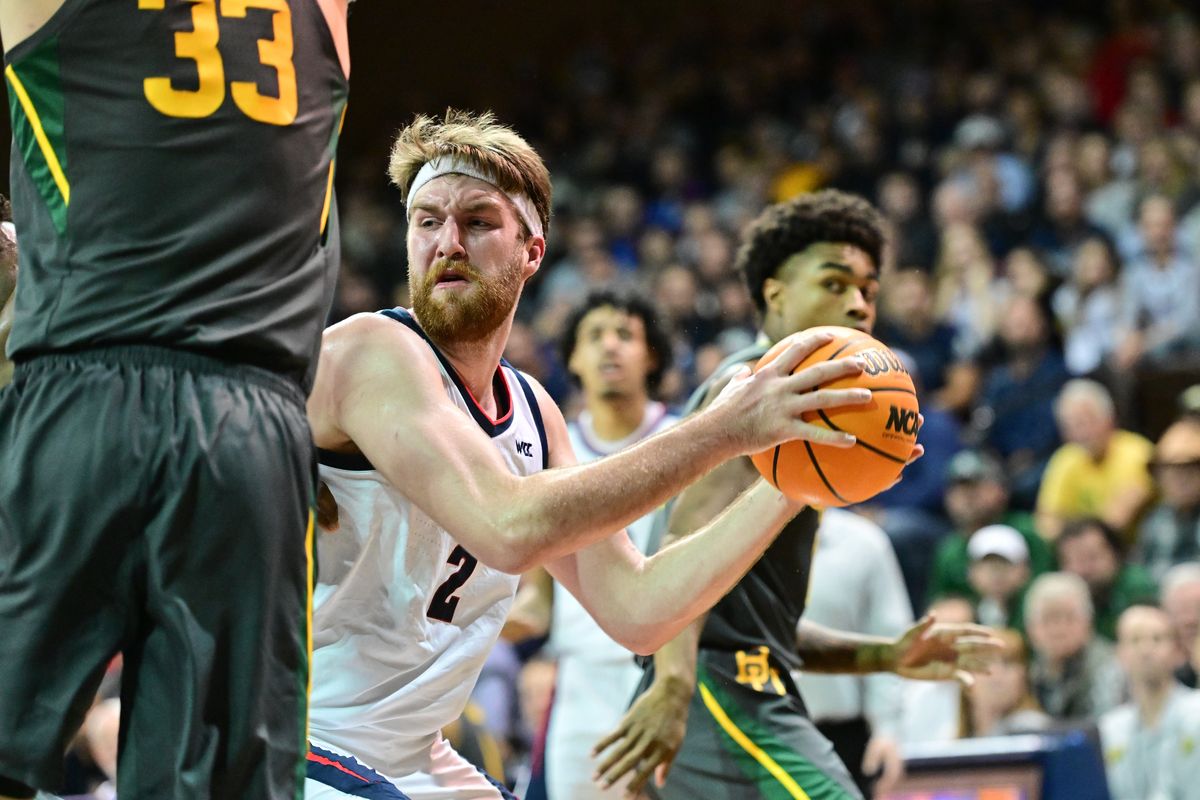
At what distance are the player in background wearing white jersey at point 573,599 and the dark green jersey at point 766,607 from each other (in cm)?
144

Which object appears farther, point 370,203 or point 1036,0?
point 370,203

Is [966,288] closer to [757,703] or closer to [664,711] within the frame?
[757,703]

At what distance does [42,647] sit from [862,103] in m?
13.2

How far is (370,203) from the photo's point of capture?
667 inches

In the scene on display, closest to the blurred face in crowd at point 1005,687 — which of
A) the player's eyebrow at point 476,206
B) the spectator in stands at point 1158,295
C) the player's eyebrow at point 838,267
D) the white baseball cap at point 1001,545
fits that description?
the white baseball cap at point 1001,545

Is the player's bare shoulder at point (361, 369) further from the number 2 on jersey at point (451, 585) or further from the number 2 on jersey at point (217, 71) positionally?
the number 2 on jersey at point (217, 71)

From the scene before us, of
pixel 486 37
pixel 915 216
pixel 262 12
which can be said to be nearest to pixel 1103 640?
pixel 915 216

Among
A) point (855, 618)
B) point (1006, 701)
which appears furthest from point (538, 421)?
point (1006, 701)

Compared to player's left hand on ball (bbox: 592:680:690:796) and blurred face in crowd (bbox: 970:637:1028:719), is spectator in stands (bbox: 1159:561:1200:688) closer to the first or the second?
blurred face in crowd (bbox: 970:637:1028:719)

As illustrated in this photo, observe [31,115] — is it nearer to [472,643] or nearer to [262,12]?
[262,12]

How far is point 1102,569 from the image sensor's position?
870 cm

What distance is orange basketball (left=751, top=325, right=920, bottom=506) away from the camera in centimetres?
322

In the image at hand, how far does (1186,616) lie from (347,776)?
5489 mm

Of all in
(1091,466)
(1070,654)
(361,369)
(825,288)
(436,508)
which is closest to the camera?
(436,508)
